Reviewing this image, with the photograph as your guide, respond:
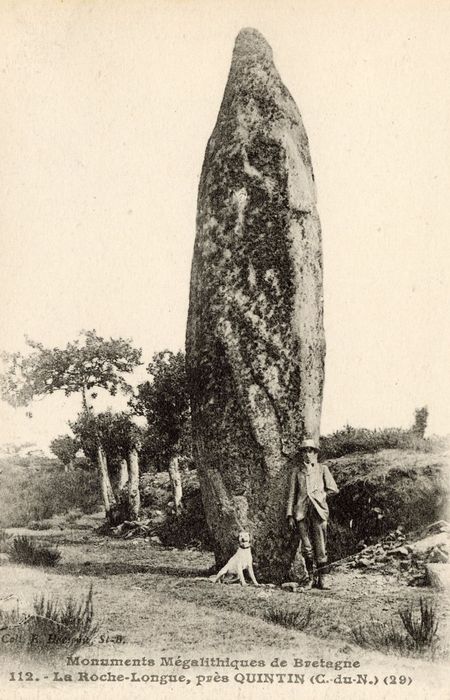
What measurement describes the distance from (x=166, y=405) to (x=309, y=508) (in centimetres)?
755

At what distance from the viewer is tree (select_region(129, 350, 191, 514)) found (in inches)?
580

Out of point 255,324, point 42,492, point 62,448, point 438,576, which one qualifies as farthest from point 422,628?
point 62,448

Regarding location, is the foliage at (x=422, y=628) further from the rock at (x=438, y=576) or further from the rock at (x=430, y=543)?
the rock at (x=430, y=543)

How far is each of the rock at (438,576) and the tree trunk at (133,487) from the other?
8.06 m

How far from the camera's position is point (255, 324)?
26.1 ft

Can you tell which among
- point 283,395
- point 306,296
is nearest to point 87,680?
point 283,395

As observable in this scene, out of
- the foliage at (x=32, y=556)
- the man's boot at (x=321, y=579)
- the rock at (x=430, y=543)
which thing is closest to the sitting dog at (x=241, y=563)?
the man's boot at (x=321, y=579)

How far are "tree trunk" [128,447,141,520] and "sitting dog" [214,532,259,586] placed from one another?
728 centimetres

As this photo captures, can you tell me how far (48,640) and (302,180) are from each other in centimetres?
577

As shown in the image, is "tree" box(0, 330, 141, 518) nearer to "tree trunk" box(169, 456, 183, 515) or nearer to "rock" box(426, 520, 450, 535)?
"tree trunk" box(169, 456, 183, 515)

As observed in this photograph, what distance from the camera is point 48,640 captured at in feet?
19.2

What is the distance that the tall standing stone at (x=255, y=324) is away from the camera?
25.7ft

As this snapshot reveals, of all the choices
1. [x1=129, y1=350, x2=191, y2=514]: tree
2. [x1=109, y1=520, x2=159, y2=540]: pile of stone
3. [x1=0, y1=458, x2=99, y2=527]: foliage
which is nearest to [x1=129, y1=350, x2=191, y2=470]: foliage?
[x1=129, y1=350, x2=191, y2=514]: tree

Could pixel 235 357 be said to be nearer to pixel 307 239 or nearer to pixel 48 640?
pixel 307 239
